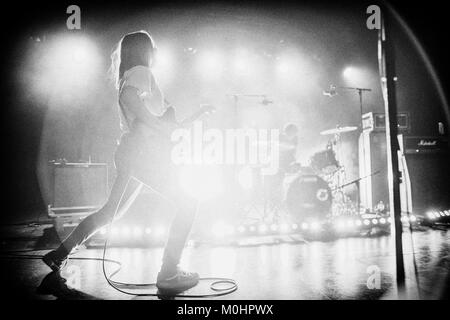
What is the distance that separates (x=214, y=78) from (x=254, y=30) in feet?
6.46

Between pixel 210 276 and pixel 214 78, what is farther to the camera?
pixel 214 78

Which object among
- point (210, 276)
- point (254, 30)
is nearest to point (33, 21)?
point (254, 30)

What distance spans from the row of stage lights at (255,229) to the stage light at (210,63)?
242 inches

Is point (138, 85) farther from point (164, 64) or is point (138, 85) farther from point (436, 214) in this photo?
point (164, 64)

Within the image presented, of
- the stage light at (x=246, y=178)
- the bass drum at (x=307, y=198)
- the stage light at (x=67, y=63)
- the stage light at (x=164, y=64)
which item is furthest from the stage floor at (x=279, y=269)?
the stage light at (x=164, y=64)

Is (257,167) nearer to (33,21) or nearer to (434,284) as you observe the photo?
(434,284)

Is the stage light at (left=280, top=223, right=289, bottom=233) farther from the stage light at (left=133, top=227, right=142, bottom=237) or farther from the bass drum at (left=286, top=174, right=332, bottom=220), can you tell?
the stage light at (left=133, top=227, right=142, bottom=237)

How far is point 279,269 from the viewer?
2.63 m

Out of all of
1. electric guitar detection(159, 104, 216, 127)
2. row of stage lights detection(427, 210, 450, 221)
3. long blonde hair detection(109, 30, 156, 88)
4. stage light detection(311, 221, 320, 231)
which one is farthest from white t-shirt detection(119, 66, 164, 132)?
row of stage lights detection(427, 210, 450, 221)

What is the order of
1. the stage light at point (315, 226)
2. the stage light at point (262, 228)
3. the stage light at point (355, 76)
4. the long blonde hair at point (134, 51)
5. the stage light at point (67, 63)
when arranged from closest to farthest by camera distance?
the long blonde hair at point (134, 51) < the stage light at point (315, 226) < the stage light at point (262, 228) < the stage light at point (67, 63) < the stage light at point (355, 76)

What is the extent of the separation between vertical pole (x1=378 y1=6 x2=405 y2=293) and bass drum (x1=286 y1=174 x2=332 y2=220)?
3.02 m

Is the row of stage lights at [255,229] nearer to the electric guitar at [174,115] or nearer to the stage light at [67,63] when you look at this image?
the electric guitar at [174,115]

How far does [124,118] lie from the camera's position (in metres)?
2.35

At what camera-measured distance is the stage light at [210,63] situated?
8773 millimetres
